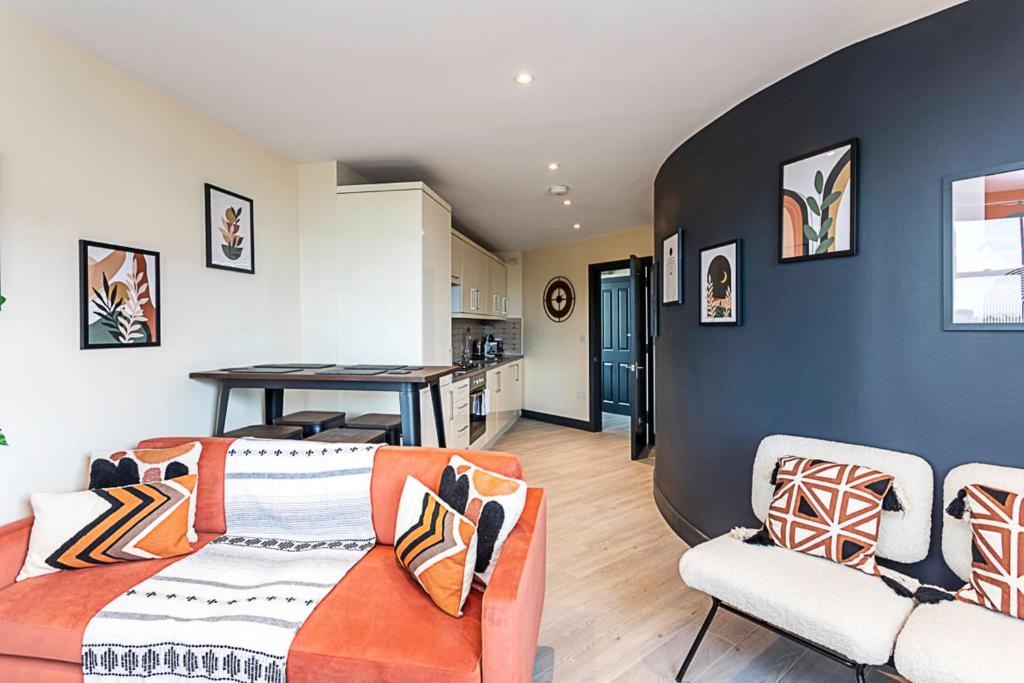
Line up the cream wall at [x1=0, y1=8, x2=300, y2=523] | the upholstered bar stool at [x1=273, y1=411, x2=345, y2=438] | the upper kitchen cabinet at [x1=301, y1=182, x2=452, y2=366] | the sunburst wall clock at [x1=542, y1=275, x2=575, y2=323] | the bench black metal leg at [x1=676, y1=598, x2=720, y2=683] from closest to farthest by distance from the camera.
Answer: the bench black metal leg at [x1=676, y1=598, x2=720, y2=683] < the cream wall at [x1=0, y1=8, x2=300, y2=523] < the upholstered bar stool at [x1=273, y1=411, x2=345, y2=438] < the upper kitchen cabinet at [x1=301, y1=182, x2=452, y2=366] < the sunburst wall clock at [x1=542, y1=275, x2=575, y2=323]

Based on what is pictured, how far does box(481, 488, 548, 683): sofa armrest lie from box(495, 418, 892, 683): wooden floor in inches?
18.4

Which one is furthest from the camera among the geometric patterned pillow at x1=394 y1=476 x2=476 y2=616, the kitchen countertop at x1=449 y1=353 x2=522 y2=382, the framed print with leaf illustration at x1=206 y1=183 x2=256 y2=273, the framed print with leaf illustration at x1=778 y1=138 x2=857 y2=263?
the kitchen countertop at x1=449 y1=353 x2=522 y2=382

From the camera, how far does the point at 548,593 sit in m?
2.47

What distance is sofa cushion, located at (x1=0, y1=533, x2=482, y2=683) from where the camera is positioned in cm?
134

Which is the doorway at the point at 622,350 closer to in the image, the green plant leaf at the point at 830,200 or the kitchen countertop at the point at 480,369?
the kitchen countertop at the point at 480,369

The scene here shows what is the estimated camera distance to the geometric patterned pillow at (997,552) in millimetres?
1450

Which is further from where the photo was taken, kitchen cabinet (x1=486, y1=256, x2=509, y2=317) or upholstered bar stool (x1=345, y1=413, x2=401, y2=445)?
kitchen cabinet (x1=486, y1=256, x2=509, y2=317)

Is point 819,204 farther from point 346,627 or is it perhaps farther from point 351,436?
point 351,436

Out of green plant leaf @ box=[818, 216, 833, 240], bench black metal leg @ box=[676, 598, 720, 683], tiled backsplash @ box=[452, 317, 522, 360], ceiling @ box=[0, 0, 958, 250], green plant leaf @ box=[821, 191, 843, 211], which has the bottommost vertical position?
bench black metal leg @ box=[676, 598, 720, 683]

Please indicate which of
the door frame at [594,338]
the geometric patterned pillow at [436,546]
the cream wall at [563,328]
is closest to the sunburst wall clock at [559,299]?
the cream wall at [563,328]

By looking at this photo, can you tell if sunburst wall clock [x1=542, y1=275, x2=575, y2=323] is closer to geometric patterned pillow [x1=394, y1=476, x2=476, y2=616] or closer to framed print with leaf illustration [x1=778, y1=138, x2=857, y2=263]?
framed print with leaf illustration [x1=778, y1=138, x2=857, y2=263]

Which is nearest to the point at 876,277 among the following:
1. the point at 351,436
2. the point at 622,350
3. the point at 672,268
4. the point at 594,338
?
the point at 672,268

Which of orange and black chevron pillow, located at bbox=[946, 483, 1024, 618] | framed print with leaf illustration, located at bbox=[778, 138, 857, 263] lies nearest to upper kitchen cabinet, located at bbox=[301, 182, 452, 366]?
framed print with leaf illustration, located at bbox=[778, 138, 857, 263]

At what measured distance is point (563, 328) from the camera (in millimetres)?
6656
